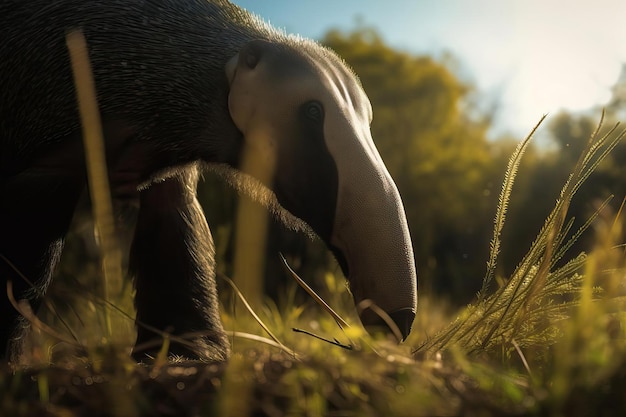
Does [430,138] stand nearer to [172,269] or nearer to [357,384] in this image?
[172,269]

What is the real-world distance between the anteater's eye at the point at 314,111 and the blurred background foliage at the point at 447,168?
5995mm

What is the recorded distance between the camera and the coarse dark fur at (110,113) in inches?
115

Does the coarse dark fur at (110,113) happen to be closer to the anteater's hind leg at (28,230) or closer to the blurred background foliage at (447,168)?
the anteater's hind leg at (28,230)

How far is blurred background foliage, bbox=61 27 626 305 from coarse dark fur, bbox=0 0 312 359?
567 cm

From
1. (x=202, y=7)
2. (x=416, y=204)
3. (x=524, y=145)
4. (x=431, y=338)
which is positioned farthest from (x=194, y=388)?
(x=416, y=204)

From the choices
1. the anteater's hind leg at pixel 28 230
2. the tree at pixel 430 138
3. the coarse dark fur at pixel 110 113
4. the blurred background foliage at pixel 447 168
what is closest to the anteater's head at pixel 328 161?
the coarse dark fur at pixel 110 113

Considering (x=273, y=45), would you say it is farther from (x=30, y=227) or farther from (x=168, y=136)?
(x=30, y=227)

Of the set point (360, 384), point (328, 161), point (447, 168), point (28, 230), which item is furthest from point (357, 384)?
point (447, 168)

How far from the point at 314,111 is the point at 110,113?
2.90ft

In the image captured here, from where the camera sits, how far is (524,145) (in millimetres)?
2312

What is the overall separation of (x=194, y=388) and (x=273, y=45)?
1.90 metres

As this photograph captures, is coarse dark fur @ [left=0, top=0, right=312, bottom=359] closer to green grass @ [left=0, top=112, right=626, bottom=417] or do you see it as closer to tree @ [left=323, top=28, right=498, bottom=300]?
green grass @ [left=0, top=112, right=626, bottom=417]

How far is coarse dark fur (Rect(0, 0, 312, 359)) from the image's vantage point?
2.93 m

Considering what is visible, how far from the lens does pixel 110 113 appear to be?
3041mm
